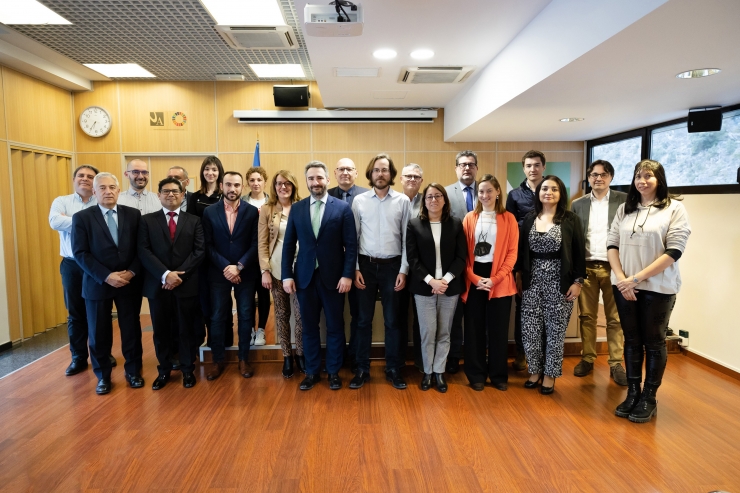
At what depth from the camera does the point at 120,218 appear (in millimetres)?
3551

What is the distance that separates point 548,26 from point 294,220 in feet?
7.76

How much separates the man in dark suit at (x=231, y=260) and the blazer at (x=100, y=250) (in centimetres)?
59

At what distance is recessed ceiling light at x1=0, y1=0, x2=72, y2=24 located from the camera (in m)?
4.05

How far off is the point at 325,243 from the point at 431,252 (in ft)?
2.70

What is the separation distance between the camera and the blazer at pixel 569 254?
335cm

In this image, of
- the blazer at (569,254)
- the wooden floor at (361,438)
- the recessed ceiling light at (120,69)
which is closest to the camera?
the wooden floor at (361,438)

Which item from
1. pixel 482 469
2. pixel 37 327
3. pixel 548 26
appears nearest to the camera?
pixel 482 469

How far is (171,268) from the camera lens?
11.7ft

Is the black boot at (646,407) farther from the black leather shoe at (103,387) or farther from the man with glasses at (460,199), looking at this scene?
the black leather shoe at (103,387)

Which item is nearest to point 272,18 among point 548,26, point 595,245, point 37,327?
point 548,26

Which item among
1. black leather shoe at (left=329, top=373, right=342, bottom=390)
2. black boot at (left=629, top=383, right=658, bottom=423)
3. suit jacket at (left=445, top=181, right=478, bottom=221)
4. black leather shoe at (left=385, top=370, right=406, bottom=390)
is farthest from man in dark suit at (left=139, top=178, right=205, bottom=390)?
black boot at (left=629, top=383, right=658, bottom=423)

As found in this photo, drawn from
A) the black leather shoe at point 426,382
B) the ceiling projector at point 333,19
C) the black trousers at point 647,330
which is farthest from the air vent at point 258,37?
the black trousers at point 647,330

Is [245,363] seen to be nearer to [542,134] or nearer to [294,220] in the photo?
[294,220]

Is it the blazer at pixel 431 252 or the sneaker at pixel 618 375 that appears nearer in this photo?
the blazer at pixel 431 252
